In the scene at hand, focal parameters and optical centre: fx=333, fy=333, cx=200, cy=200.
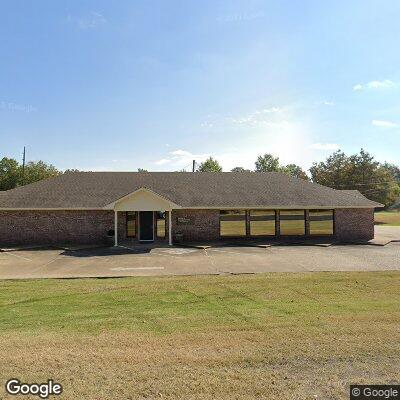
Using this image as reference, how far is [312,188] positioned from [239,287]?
58.6 feet

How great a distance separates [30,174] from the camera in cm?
5325

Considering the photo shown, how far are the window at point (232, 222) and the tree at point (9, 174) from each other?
41835mm

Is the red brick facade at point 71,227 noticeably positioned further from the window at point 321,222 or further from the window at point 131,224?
the window at point 321,222

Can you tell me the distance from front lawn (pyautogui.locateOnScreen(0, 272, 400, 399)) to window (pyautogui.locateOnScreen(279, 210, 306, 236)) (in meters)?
13.0

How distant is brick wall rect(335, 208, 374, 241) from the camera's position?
77.7 feet

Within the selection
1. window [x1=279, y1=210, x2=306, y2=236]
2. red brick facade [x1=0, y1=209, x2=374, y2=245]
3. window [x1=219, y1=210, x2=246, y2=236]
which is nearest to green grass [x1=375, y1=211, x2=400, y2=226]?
window [x1=279, y1=210, x2=306, y2=236]

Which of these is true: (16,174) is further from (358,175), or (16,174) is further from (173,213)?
(358,175)

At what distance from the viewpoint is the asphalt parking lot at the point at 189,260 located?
Answer: 13891mm

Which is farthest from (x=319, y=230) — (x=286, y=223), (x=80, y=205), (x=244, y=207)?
(x=80, y=205)

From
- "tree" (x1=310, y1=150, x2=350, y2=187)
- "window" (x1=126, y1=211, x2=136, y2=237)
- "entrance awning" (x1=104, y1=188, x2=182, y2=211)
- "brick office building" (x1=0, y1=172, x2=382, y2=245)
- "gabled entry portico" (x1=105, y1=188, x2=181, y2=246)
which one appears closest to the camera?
"gabled entry portico" (x1=105, y1=188, x2=181, y2=246)

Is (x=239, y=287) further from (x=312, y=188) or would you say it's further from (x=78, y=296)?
(x=312, y=188)

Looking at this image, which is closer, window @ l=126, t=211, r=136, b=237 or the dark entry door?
window @ l=126, t=211, r=136, b=237

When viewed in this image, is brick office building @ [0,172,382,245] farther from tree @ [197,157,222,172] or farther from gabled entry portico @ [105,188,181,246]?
tree @ [197,157,222,172]

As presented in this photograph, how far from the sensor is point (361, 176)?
209 ft
